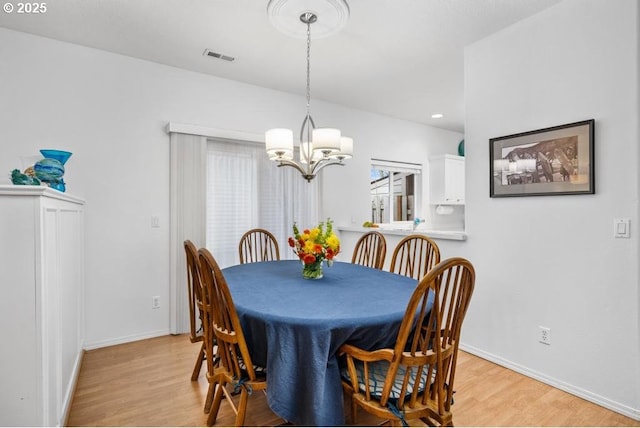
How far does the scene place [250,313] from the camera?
151cm

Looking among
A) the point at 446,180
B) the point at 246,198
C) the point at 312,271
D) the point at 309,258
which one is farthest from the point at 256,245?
the point at 446,180

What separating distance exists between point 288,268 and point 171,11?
78.8 inches

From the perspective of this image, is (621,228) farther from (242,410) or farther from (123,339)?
(123,339)

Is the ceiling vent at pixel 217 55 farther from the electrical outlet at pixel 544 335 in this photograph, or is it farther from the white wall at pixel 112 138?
the electrical outlet at pixel 544 335

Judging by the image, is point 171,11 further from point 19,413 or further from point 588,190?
point 588,190

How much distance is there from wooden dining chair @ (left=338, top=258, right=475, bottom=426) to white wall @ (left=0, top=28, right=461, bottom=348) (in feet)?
7.88

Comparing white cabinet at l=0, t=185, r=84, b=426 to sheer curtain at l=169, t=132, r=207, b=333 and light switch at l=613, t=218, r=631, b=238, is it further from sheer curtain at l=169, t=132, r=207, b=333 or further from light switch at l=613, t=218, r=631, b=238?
light switch at l=613, t=218, r=631, b=238

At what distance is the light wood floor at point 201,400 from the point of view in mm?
1854

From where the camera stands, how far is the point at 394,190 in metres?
5.24

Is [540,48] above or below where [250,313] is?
above

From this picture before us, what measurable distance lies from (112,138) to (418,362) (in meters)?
3.01

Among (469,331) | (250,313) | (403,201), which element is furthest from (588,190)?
(403,201)

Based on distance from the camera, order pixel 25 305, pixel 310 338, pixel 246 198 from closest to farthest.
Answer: pixel 25 305, pixel 310 338, pixel 246 198

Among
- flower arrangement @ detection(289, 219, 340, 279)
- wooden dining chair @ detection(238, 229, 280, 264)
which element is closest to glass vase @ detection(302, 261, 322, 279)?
flower arrangement @ detection(289, 219, 340, 279)
